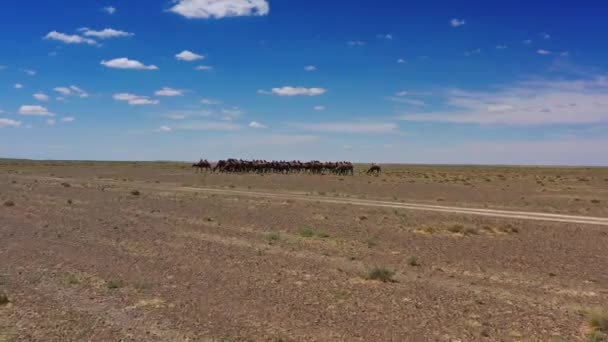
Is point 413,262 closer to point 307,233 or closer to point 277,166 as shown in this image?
point 307,233

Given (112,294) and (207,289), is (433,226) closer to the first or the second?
(207,289)

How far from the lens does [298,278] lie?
43.9 ft

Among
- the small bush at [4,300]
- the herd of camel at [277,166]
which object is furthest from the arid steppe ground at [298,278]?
the herd of camel at [277,166]

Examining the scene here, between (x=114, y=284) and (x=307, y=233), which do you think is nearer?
(x=114, y=284)

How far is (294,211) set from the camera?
94.9 feet

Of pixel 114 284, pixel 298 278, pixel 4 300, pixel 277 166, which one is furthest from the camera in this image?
pixel 277 166

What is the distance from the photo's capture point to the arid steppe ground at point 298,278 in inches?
372

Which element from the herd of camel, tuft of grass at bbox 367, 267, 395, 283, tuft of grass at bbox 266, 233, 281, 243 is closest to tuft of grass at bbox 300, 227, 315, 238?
tuft of grass at bbox 266, 233, 281, 243

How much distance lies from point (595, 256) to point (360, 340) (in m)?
11.0

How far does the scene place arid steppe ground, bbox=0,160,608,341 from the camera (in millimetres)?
9445

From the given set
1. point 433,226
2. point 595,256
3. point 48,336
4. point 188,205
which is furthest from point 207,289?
point 188,205

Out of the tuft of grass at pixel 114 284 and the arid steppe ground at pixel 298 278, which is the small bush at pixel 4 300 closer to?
the arid steppe ground at pixel 298 278

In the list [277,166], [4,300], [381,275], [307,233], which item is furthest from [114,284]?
[277,166]

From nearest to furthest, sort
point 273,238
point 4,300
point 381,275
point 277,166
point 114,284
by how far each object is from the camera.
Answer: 1. point 4,300
2. point 114,284
3. point 381,275
4. point 273,238
5. point 277,166
